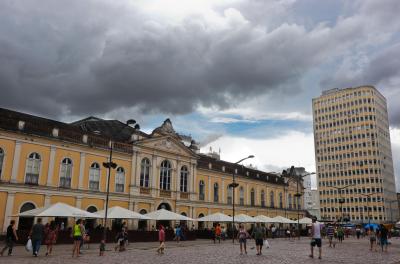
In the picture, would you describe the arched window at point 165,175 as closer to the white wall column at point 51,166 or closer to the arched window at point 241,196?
the white wall column at point 51,166

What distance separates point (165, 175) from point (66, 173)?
1214 cm

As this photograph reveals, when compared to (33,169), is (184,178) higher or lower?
higher

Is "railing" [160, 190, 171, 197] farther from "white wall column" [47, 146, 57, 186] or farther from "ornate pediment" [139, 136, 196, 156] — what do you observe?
"white wall column" [47, 146, 57, 186]

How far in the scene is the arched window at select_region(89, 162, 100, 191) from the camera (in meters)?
35.7

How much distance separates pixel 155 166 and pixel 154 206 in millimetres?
4219

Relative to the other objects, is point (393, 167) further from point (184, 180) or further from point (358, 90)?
point (184, 180)

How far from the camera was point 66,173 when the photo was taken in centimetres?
3381

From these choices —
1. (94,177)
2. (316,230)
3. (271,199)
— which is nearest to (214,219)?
(94,177)

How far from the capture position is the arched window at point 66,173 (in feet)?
110

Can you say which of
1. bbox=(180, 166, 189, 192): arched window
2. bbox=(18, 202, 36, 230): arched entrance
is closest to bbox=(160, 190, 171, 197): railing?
bbox=(180, 166, 189, 192): arched window

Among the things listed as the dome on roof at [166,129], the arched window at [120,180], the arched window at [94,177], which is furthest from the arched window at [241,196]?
the arched window at [94,177]

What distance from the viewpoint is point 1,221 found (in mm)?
29047

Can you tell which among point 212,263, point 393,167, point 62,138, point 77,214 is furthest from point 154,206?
point 393,167

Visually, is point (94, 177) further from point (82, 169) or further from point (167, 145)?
point (167, 145)
